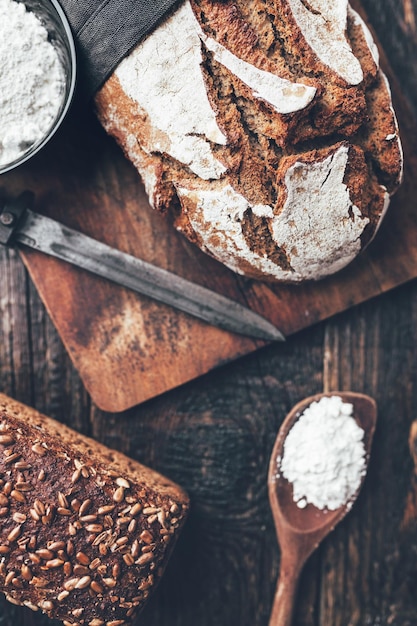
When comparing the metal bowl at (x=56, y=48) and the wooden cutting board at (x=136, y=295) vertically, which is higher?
the metal bowl at (x=56, y=48)

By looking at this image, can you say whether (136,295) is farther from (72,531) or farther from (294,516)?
(294,516)

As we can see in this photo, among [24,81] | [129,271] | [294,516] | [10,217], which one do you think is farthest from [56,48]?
[294,516]

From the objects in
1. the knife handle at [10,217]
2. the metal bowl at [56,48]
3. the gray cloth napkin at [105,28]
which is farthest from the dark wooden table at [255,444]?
the gray cloth napkin at [105,28]

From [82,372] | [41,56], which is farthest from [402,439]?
[41,56]

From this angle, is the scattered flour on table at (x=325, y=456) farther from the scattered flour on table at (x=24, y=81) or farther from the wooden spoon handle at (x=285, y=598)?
the scattered flour on table at (x=24, y=81)

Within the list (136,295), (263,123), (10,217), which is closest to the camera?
(263,123)

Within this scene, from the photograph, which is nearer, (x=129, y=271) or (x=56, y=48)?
(x=56, y=48)

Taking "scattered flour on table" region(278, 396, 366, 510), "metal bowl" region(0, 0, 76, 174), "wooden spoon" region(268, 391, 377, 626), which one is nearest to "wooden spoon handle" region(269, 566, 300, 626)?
"wooden spoon" region(268, 391, 377, 626)

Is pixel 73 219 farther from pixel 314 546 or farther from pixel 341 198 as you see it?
pixel 314 546
